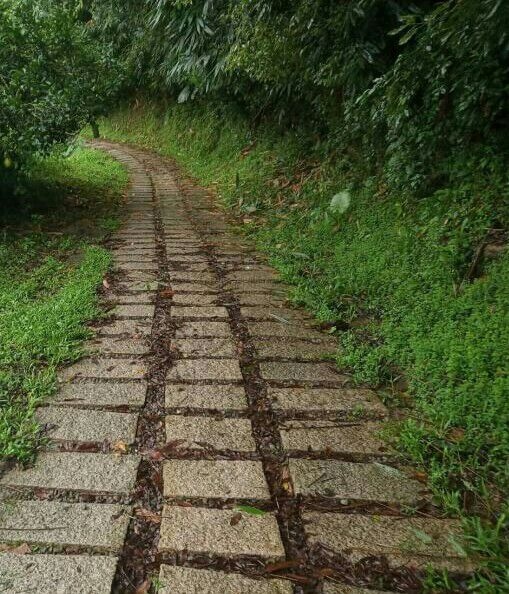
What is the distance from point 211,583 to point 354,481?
0.68 m

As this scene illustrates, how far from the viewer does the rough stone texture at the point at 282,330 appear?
304 cm

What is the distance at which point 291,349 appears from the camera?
9.40 feet

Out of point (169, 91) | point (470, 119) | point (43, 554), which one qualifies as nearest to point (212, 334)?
point (43, 554)

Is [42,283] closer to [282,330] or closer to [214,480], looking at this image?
[282,330]

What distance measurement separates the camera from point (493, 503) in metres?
1.74

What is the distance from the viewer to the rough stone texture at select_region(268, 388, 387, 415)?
7.54 feet

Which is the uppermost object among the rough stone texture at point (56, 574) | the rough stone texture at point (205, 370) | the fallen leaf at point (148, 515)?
the rough stone texture at point (56, 574)

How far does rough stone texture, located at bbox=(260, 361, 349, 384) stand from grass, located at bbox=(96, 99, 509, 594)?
0.36ft

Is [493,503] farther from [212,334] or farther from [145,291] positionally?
[145,291]

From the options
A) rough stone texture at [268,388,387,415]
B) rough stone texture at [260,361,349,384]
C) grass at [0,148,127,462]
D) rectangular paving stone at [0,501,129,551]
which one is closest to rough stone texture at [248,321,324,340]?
rough stone texture at [260,361,349,384]

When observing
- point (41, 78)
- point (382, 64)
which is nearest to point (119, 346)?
point (382, 64)

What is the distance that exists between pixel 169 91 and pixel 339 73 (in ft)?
34.3

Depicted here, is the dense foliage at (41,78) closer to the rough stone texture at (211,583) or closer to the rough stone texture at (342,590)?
the rough stone texture at (211,583)

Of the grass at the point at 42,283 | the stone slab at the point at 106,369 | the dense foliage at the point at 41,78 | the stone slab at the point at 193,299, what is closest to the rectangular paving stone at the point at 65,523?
the grass at the point at 42,283
